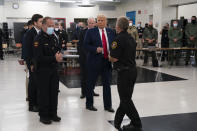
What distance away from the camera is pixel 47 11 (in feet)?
53.9

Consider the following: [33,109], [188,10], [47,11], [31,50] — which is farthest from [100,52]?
[47,11]

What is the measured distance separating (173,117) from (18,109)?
2739mm

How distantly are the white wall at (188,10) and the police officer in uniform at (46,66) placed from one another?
35.3 feet

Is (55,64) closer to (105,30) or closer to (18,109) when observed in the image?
(105,30)

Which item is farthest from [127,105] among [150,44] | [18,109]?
[150,44]

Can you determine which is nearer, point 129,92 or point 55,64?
point 129,92

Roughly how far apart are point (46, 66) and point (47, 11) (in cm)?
1376

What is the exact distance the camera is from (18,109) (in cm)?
432

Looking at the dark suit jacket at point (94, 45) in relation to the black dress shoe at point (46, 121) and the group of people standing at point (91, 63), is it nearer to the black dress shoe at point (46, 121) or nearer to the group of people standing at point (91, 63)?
the group of people standing at point (91, 63)

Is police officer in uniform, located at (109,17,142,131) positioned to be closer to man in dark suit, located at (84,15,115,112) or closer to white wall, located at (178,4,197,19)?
man in dark suit, located at (84,15,115,112)

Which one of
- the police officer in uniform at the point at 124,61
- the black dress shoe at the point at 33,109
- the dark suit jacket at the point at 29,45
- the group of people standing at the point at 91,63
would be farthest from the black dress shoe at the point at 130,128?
the dark suit jacket at the point at 29,45

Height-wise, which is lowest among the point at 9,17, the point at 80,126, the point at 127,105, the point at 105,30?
the point at 80,126

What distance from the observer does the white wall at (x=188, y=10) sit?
1246 centimetres

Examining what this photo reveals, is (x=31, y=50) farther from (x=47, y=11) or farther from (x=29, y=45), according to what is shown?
(x=47, y=11)
